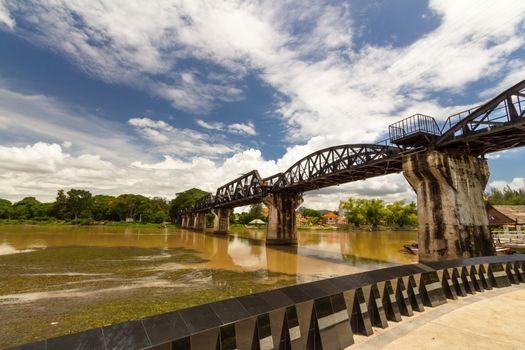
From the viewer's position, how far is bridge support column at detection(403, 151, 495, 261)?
19734 millimetres

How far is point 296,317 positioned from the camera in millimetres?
4215

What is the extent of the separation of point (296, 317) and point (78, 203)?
125m

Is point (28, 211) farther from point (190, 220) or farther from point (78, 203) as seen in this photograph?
point (190, 220)

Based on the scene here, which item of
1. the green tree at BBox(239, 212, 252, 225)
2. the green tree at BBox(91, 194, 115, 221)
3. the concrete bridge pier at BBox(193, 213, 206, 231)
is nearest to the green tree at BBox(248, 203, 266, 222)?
the green tree at BBox(239, 212, 252, 225)

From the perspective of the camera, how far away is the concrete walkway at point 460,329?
4672mm

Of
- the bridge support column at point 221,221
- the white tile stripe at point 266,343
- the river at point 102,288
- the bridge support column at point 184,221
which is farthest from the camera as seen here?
the bridge support column at point 184,221

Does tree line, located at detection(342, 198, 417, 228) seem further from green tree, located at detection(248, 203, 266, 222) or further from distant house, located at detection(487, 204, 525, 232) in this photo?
distant house, located at detection(487, 204, 525, 232)

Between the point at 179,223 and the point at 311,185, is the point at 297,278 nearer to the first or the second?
the point at 311,185

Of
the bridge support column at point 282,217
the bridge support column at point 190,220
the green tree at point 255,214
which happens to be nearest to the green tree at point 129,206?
the bridge support column at point 190,220

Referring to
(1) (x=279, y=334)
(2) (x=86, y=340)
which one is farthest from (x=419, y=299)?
(2) (x=86, y=340)

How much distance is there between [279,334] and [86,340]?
2.56 m

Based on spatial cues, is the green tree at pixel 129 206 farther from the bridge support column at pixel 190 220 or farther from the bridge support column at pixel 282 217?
the bridge support column at pixel 282 217

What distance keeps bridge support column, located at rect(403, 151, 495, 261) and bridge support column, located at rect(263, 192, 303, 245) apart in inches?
1003

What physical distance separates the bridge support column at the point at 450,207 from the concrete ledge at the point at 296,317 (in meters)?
14.8
